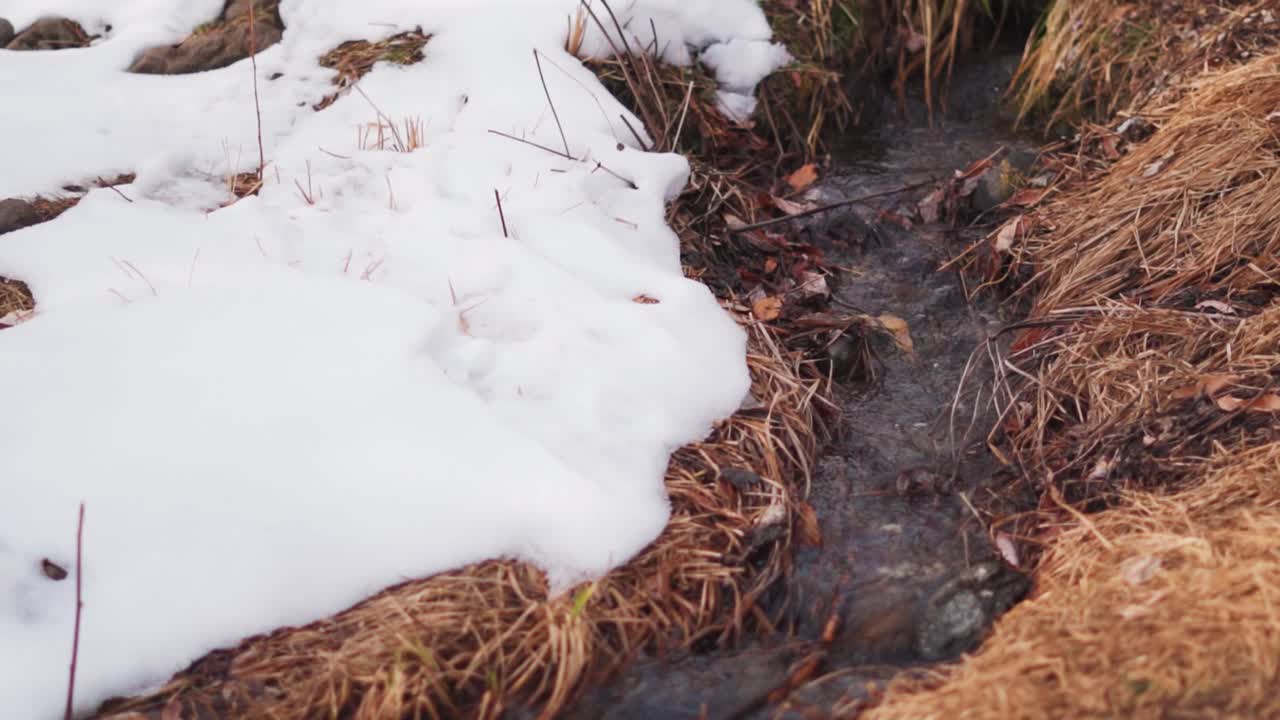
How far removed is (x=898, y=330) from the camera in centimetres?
282

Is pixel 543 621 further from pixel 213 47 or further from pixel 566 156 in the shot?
pixel 213 47

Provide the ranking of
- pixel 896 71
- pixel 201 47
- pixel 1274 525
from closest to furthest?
pixel 1274 525, pixel 201 47, pixel 896 71

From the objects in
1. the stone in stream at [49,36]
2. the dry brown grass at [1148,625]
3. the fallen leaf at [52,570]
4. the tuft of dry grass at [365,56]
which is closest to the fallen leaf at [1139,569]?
the dry brown grass at [1148,625]

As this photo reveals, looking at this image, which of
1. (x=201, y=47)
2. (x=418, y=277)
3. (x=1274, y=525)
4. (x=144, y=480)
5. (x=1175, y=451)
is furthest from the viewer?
(x=201, y=47)

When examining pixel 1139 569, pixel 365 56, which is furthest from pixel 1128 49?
pixel 365 56

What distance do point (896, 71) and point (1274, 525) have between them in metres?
2.78

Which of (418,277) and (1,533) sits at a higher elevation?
(418,277)

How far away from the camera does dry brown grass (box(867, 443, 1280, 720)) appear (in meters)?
1.46

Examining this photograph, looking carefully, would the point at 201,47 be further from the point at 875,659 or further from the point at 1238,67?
the point at 1238,67

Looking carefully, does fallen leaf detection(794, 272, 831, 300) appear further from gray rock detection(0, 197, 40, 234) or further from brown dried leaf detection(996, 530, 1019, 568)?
gray rock detection(0, 197, 40, 234)

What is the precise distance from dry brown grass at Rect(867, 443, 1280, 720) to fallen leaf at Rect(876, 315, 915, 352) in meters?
0.92

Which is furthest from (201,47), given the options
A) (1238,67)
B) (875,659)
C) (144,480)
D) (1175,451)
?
(1238,67)

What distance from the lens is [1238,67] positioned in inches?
121

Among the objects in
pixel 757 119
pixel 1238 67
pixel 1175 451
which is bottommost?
pixel 1175 451
